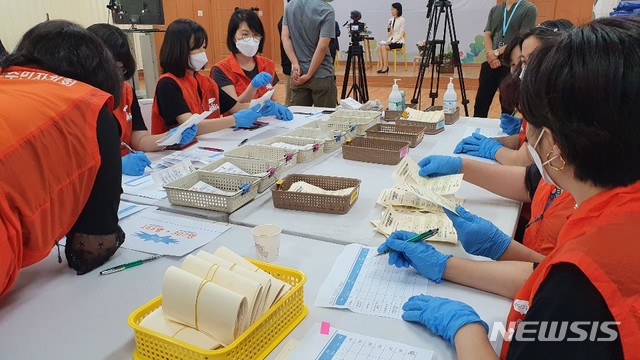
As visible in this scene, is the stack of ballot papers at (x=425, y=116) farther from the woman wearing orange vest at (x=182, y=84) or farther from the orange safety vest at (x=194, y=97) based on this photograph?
the orange safety vest at (x=194, y=97)

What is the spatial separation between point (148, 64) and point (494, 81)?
371cm

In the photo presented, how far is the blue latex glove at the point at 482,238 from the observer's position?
115 centimetres

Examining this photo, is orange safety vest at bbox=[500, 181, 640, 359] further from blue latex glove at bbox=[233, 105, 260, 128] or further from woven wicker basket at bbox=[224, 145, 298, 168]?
blue latex glove at bbox=[233, 105, 260, 128]

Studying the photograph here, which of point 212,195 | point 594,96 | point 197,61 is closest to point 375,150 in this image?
point 212,195

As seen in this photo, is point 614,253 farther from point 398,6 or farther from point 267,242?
point 398,6

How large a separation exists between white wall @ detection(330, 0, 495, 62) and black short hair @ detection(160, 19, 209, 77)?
617 centimetres

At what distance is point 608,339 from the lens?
2.00 feet

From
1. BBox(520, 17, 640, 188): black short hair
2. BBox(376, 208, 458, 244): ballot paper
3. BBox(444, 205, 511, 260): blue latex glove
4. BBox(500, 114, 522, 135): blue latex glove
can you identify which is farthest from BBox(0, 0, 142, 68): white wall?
BBox(520, 17, 640, 188): black short hair

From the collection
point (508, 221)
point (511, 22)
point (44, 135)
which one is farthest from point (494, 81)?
point (44, 135)

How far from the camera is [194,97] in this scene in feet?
8.70

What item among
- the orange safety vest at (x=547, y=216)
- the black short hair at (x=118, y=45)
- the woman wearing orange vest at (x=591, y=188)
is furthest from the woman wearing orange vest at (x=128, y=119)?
the woman wearing orange vest at (x=591, y=188)

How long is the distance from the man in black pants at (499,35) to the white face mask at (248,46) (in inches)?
82.7

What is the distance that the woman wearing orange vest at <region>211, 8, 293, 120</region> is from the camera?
3109 millimetres

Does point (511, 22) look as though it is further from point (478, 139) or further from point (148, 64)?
point (148, 64)
